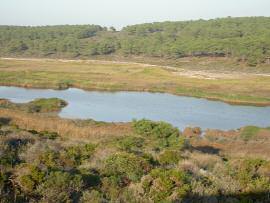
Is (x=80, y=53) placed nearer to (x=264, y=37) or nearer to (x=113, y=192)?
(x=264, y=37)

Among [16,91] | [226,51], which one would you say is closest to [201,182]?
[16,91]

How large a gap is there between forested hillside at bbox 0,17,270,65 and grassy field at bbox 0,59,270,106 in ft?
27.1

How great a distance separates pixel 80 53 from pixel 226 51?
36.2 meters

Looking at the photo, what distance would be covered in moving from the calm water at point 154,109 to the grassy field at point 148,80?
129 inches

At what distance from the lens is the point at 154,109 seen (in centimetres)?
4441

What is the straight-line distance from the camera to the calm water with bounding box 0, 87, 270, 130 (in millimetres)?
39156

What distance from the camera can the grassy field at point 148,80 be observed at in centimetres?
5456

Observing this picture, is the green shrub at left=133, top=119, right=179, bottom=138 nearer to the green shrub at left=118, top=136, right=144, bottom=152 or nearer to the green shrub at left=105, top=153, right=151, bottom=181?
the green shrub at left=118, top=136, right=144, bottom=152

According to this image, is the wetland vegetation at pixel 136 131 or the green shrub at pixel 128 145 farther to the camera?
the green shrub at pixel 128 145

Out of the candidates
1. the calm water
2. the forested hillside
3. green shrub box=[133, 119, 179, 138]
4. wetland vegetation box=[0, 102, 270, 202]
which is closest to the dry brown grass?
green shrub box=[133, 119, 179, 138]

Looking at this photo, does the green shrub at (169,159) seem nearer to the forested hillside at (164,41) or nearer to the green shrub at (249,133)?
the green shrub at (249,133)

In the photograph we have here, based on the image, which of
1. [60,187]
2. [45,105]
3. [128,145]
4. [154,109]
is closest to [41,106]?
[45,105]

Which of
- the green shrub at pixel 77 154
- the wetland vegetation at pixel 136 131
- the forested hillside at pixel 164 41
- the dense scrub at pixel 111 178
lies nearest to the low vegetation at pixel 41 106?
the wetland vegetation at pixel 136 131

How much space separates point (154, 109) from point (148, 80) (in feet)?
69.9
